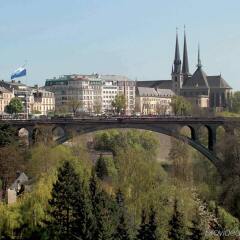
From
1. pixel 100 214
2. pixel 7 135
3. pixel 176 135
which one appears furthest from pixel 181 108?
pixel 100 214

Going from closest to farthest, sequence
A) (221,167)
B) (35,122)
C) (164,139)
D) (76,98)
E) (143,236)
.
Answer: (143,236) < (221,167) < (35,122) < (164,139) < (76,98)

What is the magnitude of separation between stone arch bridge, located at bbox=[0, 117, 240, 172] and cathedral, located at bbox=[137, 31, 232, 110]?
91.2 meters

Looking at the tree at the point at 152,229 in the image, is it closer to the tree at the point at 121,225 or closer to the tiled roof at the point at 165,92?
the tree at the point at 121,225

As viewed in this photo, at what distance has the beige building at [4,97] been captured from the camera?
126375 millimetres

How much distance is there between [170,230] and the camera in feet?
94.0

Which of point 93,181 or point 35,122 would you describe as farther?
point 35,122

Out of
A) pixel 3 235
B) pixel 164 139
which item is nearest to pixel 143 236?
pixel 3 235

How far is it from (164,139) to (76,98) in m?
70.5

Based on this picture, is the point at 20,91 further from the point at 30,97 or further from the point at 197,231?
the point at 197,231

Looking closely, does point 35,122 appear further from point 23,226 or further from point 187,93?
point 187,93

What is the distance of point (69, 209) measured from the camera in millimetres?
32344

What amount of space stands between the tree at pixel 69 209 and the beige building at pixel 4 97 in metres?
94.6

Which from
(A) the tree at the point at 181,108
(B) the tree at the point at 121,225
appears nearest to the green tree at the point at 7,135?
(B) the tree at the point at 121,225

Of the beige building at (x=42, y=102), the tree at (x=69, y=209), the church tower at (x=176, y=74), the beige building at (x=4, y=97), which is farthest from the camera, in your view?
the church tower at (x=176, y=74)
